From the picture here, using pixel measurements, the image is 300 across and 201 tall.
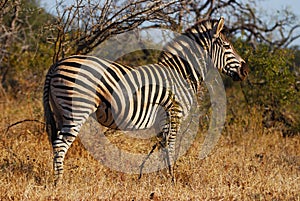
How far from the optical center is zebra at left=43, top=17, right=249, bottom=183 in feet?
16.6

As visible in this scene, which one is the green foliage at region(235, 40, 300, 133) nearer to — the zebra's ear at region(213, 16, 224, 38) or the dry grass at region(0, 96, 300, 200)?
the dry grass at region(0, 96, 300, 200)

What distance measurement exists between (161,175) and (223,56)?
1.76 m

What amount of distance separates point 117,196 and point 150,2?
10.6ft

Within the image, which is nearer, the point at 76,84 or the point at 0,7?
the point at 76,84

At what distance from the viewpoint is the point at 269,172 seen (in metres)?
5.84

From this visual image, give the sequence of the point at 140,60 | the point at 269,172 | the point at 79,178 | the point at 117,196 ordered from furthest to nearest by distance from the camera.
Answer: the point at 140,60, the point at 269,172, the point at 79,178, the point at 117,196

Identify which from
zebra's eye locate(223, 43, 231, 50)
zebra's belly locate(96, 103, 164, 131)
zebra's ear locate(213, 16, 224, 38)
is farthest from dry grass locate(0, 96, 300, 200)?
zebra's ear locate(213, 16, 224, 38)

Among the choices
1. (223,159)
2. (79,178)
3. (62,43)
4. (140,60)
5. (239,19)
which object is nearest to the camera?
(79,178)

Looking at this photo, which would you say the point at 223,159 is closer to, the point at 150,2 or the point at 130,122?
the point at 130,122

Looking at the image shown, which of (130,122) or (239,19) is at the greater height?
(239,19)

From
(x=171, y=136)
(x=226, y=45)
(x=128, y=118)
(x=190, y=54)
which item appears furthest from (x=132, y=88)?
(x=226, y=45)

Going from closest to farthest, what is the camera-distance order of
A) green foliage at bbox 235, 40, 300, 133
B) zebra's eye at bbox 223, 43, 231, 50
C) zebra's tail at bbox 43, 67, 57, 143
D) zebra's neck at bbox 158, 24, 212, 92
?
zebra's tail at bbox 43, 67, 57, 143 < zebra's neck at bbox 158, 24, 212, 92 < zebra's eye at bbox 223, 43, 231, 50 < green foliage at bbox 235, 40, 300, 133

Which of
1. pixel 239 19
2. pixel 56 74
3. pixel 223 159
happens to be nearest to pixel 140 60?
pixel 239 19

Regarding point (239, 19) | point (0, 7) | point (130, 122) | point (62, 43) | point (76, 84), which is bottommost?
point (130, 122)
